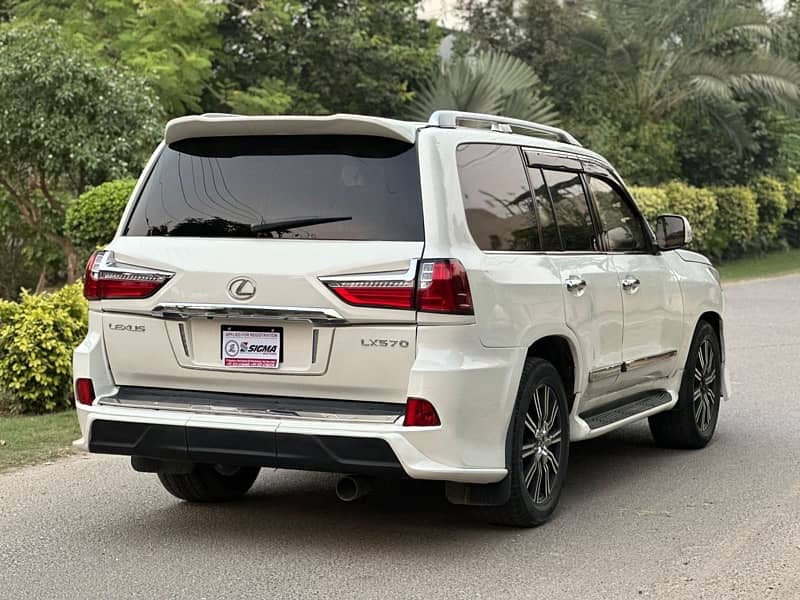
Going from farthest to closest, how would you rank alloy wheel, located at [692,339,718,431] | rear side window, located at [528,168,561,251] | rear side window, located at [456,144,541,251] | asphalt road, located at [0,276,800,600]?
1. alloy wheel, located at [692,339,718,431]
2. rear side window, located at [528,168,561,251]
3. rear side window, located at [456,144,541,251]
4. asphalt road, located at [0,276,800,600]

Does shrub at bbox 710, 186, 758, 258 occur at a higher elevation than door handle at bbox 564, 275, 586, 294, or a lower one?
lower

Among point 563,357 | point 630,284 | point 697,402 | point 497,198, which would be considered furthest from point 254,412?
point 697,402

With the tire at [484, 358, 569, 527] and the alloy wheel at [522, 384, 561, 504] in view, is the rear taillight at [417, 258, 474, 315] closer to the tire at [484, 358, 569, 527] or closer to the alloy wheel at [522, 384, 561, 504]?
→ the tire at [484, 358, 569, 527]

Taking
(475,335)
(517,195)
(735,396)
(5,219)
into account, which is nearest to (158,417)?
(475,335)

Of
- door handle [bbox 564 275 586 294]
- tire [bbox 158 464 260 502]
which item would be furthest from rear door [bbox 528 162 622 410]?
tire [bbox 158 464 260 502]

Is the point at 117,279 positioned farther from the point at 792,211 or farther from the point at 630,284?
the point at 792,211

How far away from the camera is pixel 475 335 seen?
5.64 m

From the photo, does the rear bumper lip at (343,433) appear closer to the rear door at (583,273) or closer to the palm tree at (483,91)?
the rear door at (583,273)

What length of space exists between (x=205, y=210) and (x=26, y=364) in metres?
4.19

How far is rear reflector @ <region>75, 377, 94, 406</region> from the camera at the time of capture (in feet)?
19.8

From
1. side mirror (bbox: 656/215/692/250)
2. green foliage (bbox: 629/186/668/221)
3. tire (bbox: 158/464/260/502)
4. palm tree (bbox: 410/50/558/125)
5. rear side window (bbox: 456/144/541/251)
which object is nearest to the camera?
rear side window (bbox: 456/144/541/251)

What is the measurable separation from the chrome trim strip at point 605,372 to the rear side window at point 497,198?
83cm

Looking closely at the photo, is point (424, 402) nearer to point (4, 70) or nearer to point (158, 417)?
point (158, 417)

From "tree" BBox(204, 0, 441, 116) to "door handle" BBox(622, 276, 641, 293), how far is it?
15239 millimetres
